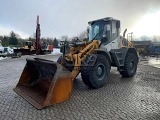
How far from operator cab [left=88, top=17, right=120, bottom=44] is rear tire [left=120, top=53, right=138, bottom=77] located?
1.23m

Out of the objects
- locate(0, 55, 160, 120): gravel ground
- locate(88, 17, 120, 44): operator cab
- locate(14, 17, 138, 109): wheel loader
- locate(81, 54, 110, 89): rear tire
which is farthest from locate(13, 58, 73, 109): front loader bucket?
locate(88, 17, 120, 44): operator cab

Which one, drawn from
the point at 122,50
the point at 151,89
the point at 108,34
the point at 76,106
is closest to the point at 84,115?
the point at 76,106

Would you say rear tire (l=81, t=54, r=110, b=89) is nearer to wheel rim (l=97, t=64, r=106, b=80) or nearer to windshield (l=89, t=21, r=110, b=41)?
wheel rim (l=97, t=64, r=106, b=80)

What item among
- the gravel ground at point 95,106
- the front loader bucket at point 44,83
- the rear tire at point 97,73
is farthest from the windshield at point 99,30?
the front loader bucket at point 44,83

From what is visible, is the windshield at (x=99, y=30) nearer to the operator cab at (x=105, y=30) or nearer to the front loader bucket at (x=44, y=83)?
the operator cab at (x=105, y=30)

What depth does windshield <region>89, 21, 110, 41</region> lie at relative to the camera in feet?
24.4

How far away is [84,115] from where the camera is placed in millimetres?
4152

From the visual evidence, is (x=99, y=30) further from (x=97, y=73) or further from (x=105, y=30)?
(x=97, y=73)

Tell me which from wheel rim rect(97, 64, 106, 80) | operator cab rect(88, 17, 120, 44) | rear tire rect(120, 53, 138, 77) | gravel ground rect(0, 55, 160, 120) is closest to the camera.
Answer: gravel ground rect(0, 55, 160, 120)

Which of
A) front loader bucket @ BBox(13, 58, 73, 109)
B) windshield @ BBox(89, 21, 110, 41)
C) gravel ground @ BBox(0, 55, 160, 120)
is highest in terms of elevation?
windshield @ BBox(89, 21, 110, 41)

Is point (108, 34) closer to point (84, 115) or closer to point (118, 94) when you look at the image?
point (118, 94)

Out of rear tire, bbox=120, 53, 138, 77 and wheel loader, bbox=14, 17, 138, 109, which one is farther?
rear tire, bbox=120, 53, 138, 77

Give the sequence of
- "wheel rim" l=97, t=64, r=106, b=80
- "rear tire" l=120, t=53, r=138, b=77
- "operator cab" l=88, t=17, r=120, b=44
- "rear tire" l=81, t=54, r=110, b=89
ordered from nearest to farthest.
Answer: "rear tire" l=81, t=54, r=110, b=89 < "wheel rim" l=97, t=64, r=106, b=80 < "operator cab" l=88, t=17, r=120, b=44 < "rear tire" l=120, t=53, r=138, b=77

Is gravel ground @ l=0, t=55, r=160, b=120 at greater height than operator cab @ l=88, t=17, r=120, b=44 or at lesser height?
lesser
